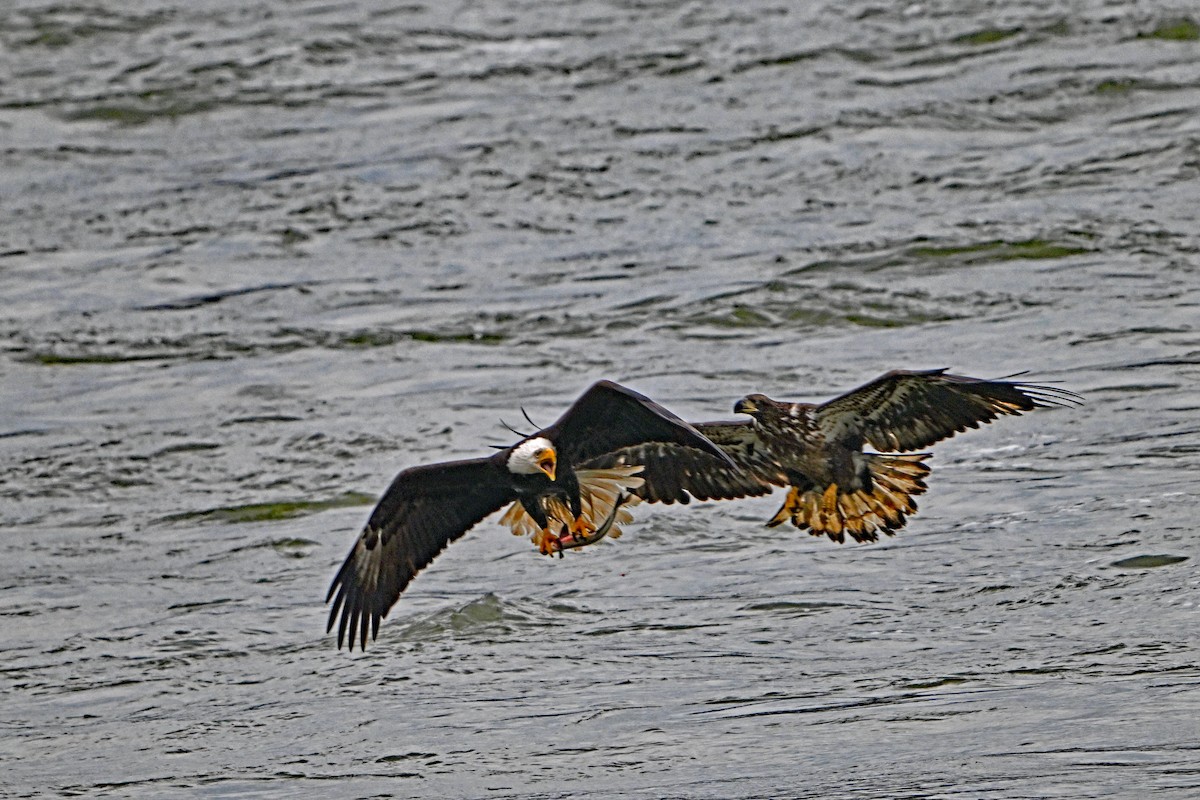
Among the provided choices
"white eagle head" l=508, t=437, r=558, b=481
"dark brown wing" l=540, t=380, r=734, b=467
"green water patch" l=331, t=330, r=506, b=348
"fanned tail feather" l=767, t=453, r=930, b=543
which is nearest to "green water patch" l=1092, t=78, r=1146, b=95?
"green water patch" l=331, t=330, r=506, b=348

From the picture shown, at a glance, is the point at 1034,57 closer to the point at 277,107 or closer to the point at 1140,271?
the point at 1140,271

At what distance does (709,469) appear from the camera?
841 centimetres

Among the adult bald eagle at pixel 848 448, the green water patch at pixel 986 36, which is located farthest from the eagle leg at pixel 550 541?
the green water patch at pixel 986 36

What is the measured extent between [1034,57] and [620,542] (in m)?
7.42

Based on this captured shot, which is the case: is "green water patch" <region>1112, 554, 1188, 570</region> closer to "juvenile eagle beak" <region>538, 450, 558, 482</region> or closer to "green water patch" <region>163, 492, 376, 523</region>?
"juvenile eagle beak" <region>538, 450, 558, 482</region>

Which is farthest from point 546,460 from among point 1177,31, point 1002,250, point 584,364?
point 1177,31

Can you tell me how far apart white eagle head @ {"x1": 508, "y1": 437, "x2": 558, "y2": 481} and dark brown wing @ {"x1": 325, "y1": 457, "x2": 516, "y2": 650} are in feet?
0.80

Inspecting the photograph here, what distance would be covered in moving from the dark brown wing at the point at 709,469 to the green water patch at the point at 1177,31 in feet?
27.7

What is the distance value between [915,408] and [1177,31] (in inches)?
333

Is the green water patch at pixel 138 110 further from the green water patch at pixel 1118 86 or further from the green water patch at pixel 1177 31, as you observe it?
the green water patch at pixel 1177 31

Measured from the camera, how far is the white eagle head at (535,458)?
7527 mm

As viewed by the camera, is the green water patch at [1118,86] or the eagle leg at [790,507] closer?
the eagle leg at [790,507]

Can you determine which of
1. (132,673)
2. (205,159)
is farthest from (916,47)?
(132,673)

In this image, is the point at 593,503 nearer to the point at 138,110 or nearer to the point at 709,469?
the point at 709,469
